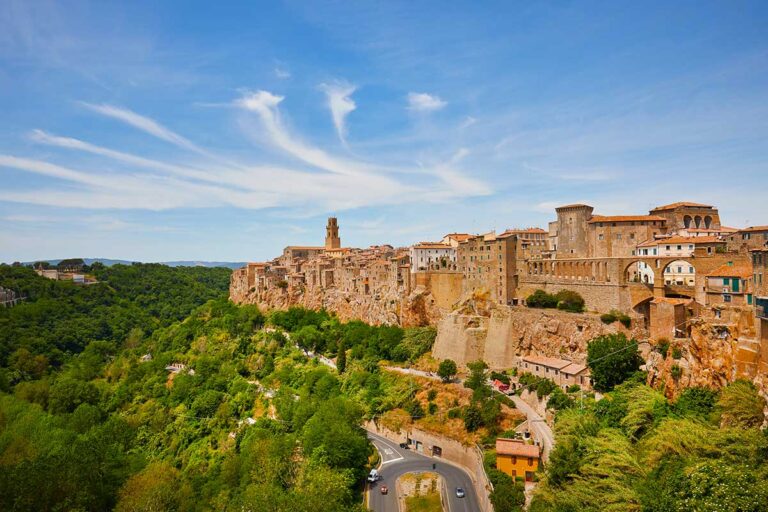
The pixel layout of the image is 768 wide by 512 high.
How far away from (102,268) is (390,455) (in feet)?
288

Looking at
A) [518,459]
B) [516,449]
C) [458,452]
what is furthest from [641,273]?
[518,459]

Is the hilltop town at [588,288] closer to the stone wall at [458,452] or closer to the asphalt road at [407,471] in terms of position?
the stone wall at [458,452]

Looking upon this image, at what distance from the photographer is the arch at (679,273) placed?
30.3 m

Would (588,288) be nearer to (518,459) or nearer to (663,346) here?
(663,346)

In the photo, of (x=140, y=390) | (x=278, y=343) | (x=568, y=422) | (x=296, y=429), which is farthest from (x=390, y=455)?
(x=140, y=390)

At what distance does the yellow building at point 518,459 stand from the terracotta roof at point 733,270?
13.3m

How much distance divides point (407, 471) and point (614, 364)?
12.3m

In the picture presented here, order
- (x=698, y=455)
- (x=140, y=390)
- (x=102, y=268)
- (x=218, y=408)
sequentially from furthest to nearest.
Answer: (x=102, y=268) → (x=140, y=390) → (x=218, y=408) → (x=698, y=455)

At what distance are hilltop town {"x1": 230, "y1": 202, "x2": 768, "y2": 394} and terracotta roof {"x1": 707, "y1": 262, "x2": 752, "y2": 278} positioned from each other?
0.10m

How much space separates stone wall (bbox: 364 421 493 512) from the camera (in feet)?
73.6

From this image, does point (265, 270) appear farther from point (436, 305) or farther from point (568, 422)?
point (568, 422)

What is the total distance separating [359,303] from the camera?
4928cm

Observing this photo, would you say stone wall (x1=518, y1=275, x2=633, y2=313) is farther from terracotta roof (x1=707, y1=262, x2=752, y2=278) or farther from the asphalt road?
the asphalt road

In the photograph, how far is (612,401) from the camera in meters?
22.4
